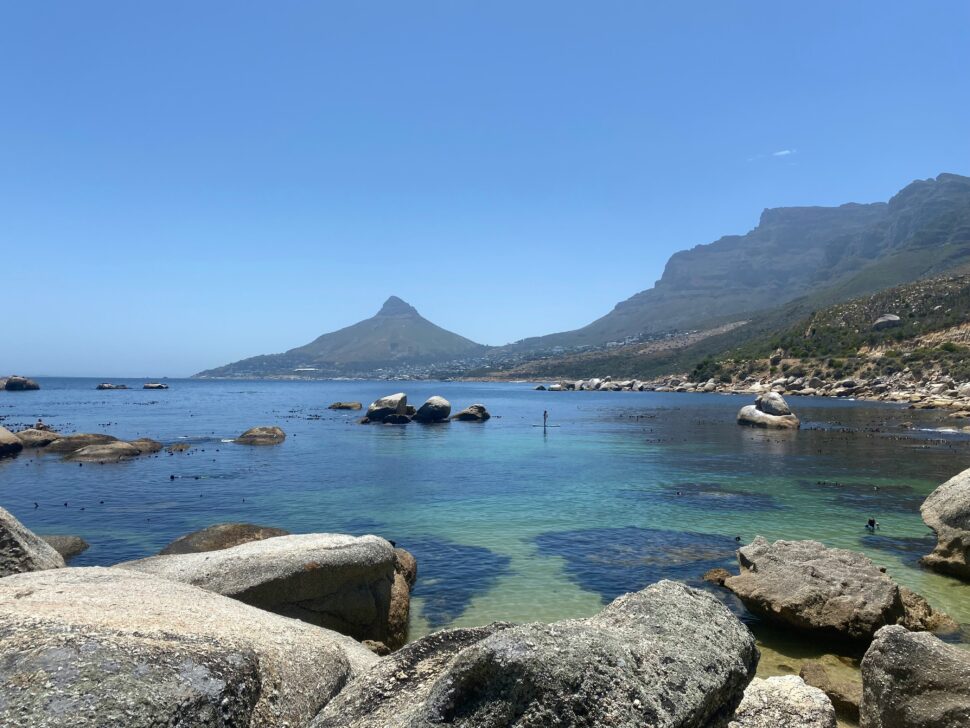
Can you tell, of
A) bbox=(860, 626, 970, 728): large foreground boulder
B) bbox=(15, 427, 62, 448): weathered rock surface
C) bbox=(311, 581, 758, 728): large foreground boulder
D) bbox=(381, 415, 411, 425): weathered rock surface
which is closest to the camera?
bbox=(311, 581, 758, 728): large foreground boulder

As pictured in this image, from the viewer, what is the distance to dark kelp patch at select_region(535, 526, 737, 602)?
17.1 metres

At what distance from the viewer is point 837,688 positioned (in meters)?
10.2

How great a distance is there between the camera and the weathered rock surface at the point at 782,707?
6754 millimetres

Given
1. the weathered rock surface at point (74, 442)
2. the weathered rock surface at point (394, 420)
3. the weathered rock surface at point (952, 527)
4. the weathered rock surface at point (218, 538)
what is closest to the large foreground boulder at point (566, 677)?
the weathered rock surface at point (218, 538)

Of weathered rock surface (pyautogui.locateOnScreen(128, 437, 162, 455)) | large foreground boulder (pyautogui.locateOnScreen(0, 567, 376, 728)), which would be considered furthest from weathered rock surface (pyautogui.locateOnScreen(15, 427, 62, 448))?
large foreground boulder (pyautogui.locateOnScreen(0, 567, 376, 728))

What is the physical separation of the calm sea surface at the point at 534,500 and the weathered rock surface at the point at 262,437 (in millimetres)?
1889

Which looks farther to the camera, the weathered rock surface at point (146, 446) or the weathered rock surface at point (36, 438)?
the weathered rock surface at point (36, 438)

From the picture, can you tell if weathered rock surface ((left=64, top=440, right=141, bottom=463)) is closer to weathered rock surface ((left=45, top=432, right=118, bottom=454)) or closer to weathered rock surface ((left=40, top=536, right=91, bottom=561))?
weathered rock surface ((left=45, top=432, right=118, bottom=454))

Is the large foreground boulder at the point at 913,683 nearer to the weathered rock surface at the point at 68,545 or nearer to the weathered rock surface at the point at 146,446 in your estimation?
the weathered rock surface at the point at 68,545

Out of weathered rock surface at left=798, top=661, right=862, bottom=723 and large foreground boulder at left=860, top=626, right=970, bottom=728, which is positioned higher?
large foreground boulder at left=860, top=626, right=970, bottom=728

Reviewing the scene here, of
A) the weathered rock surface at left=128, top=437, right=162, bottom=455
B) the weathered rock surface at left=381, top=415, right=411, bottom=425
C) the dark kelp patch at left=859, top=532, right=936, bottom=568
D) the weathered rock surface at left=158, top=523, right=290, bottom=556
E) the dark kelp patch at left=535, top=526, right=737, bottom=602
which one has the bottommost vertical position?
the dark kelp patch at left=859, top=532, right=936, bottom=568

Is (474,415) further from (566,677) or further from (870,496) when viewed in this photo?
(566,677)

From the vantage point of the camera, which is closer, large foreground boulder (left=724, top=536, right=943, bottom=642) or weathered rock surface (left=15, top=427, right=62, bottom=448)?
large foreground boulder (left=724, top=536, right=943, bottom=642)

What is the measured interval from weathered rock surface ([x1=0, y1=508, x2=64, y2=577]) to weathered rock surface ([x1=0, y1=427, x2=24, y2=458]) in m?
41.0
